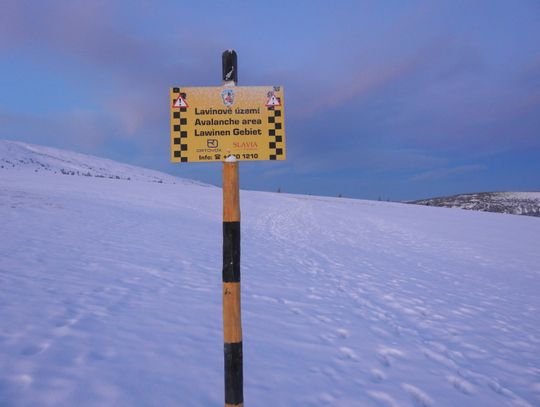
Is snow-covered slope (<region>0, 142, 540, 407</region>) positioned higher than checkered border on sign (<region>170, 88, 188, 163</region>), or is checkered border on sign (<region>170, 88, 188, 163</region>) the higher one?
checkered border on sign (<region>170, 88, 188, 163</region>)

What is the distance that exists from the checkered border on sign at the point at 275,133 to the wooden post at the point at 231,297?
35 cm

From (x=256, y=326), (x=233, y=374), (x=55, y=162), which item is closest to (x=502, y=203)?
(x=256, y=326)

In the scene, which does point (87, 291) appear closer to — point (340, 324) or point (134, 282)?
point (134, 282)

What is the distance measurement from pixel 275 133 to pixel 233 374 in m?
1.78

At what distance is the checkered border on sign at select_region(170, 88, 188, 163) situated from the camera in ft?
8.25

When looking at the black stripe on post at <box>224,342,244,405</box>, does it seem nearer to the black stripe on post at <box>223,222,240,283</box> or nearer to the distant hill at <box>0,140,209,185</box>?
the black stripe on post at <box>223,222,240,283</box>

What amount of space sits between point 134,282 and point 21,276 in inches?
65.7

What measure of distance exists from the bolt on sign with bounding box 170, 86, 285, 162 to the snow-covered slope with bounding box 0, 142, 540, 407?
6.86ft

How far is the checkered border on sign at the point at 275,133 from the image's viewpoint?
2.56 metres

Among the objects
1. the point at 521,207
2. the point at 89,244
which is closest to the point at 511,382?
the point at 89,244

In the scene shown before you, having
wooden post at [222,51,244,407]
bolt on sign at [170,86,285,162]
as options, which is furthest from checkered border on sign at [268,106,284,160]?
wooden post at [222,51,244,407]

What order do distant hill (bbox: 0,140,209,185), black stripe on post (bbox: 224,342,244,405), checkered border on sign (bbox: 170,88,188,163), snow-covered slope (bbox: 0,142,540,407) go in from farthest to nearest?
1. distant hill (bbox: 0,140,209,185)
2. snow-covered slope (bbox: 0,142,540,407)
3. checkered border on sign (bbox: 170,88,188,163)
4. black stripe on post (bbox: 224,342,244,405)

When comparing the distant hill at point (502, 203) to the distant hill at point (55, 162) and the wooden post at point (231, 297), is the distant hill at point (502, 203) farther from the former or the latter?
the wooden post at point (231, 297)

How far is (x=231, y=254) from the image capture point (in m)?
2.38
